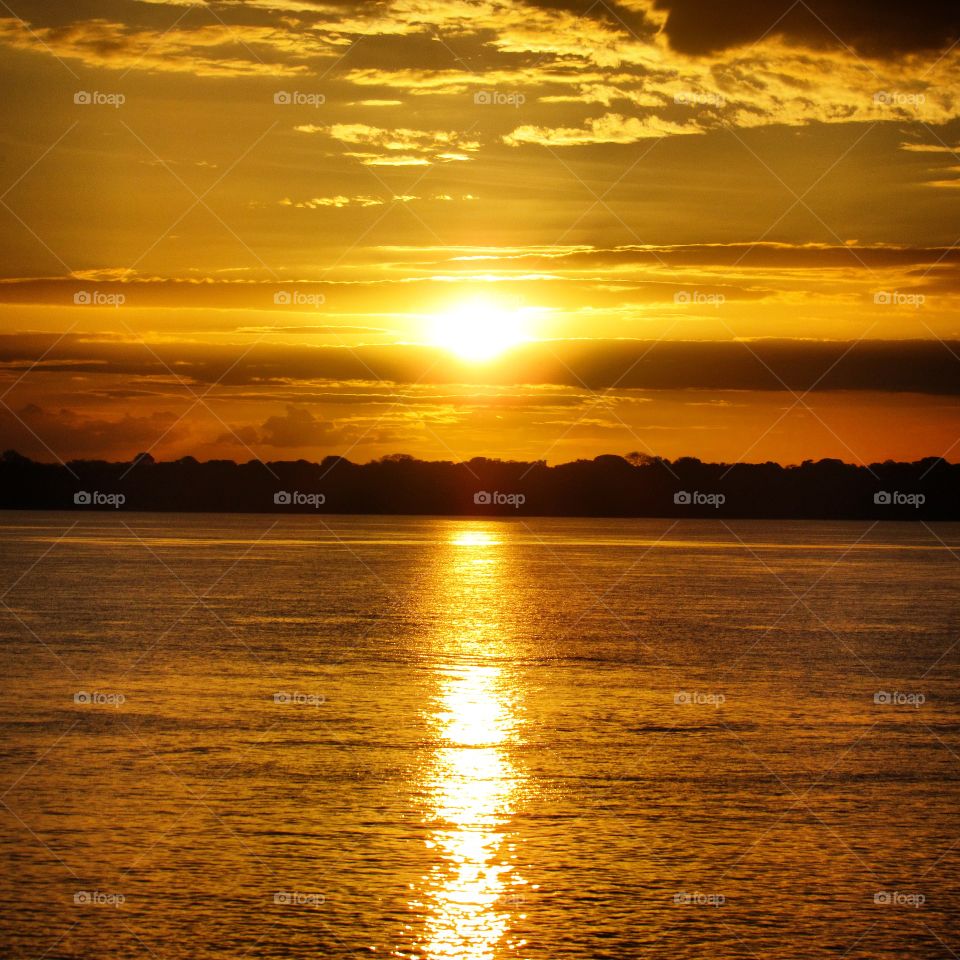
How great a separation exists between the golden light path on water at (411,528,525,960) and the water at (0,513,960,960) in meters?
0.12

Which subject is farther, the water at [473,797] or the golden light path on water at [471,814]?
the water at [473,797]

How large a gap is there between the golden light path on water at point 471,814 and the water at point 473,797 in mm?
119

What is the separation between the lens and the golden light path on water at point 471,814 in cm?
2692

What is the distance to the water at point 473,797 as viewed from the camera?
90.2ft

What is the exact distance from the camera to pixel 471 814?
35.4m

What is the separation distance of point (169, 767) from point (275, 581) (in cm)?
10574

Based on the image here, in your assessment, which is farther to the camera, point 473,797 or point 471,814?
point 473,797

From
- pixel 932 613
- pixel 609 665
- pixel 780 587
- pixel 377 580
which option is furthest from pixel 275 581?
pixel 609 665

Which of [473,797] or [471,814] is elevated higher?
[473,797]

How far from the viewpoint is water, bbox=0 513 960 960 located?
2748 centimetres

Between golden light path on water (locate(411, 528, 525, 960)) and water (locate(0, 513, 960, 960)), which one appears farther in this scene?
water (locate(0, 513, 960, 960))

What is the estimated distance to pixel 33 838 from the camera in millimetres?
32594

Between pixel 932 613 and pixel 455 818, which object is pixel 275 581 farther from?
pixel 455 818

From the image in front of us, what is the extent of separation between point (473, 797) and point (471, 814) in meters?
2.03
